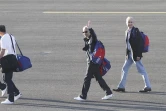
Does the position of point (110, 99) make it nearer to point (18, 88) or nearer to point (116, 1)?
point (18, 88)

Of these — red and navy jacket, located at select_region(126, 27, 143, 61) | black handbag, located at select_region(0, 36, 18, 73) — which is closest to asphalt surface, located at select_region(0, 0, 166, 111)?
black handbag, located at select_region(0, 36, 18, 73)

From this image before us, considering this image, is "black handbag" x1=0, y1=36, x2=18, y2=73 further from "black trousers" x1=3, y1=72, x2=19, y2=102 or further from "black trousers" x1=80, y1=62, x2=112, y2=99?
"black trousers" x1=80, y1=62, x2=112, y2=99

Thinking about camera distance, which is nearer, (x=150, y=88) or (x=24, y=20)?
(x=150, y=88)

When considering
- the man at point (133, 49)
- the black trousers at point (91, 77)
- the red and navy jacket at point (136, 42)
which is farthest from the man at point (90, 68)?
the red and navy jacket at point (136, 42)

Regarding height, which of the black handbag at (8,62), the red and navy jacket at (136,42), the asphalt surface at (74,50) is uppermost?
the red and navy jacket at (136,42)

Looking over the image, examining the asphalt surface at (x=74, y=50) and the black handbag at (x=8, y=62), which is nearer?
the black handbag at (x=8, y=62)

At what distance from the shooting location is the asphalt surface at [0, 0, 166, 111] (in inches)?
533

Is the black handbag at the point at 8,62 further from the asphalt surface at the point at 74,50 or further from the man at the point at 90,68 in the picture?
the man at the point at 90,68

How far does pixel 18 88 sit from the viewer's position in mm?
14664

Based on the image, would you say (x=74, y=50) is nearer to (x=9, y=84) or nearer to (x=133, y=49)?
(x=133, y=49)

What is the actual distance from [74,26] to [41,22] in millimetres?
1477

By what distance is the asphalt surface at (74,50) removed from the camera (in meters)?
13.5

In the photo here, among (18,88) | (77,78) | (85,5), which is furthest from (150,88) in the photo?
(85,5)

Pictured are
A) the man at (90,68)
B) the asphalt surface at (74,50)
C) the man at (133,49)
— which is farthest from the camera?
the man at (133,49)
